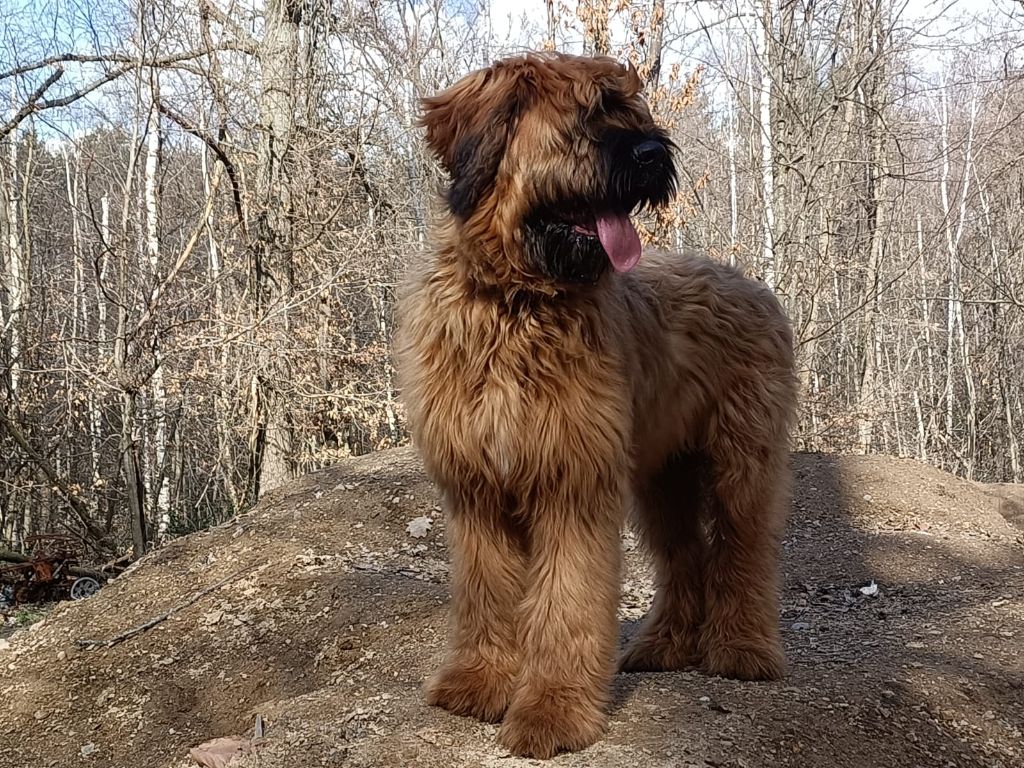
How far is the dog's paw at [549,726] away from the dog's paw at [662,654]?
3.58 feet

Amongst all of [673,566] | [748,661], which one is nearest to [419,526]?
[673,566]

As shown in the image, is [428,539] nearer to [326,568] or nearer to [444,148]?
[326,568]

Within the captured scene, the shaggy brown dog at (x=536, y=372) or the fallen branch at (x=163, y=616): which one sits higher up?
the shaggy brown dog at (x=536, y=372)

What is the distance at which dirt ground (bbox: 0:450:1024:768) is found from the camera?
3.46m

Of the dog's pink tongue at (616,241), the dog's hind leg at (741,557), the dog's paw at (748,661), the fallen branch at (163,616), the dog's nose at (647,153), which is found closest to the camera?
the dog's nose at (647,153)

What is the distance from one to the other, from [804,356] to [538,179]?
8424mm

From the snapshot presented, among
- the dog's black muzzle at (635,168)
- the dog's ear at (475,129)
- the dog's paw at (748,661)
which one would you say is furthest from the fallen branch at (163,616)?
the dog's black muzzle at (635,168)

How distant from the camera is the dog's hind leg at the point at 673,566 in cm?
432

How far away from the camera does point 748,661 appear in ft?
13.1

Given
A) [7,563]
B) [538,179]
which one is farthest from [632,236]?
[7,563]

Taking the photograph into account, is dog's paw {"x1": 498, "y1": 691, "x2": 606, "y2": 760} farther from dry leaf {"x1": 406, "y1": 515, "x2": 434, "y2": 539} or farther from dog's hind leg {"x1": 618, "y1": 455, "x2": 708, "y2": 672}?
dry leaf {"x1": 406, "y1": 515, "x2": 434, "y2": 539}

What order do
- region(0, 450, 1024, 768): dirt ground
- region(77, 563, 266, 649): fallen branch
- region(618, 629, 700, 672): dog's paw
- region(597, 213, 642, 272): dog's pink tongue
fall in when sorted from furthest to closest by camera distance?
region(77, 563, 266, 649): fallen branch < region(618, 629, 700, 672): dog's paw < region(0, 450, 1024, 768): dirt ground < region(597, 213, 642, 272): dog's pink tongue

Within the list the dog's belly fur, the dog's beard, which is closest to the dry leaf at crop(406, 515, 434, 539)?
the dog's belly fur

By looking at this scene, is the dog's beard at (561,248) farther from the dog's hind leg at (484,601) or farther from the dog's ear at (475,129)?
the dog's hind leg at (484,601)
